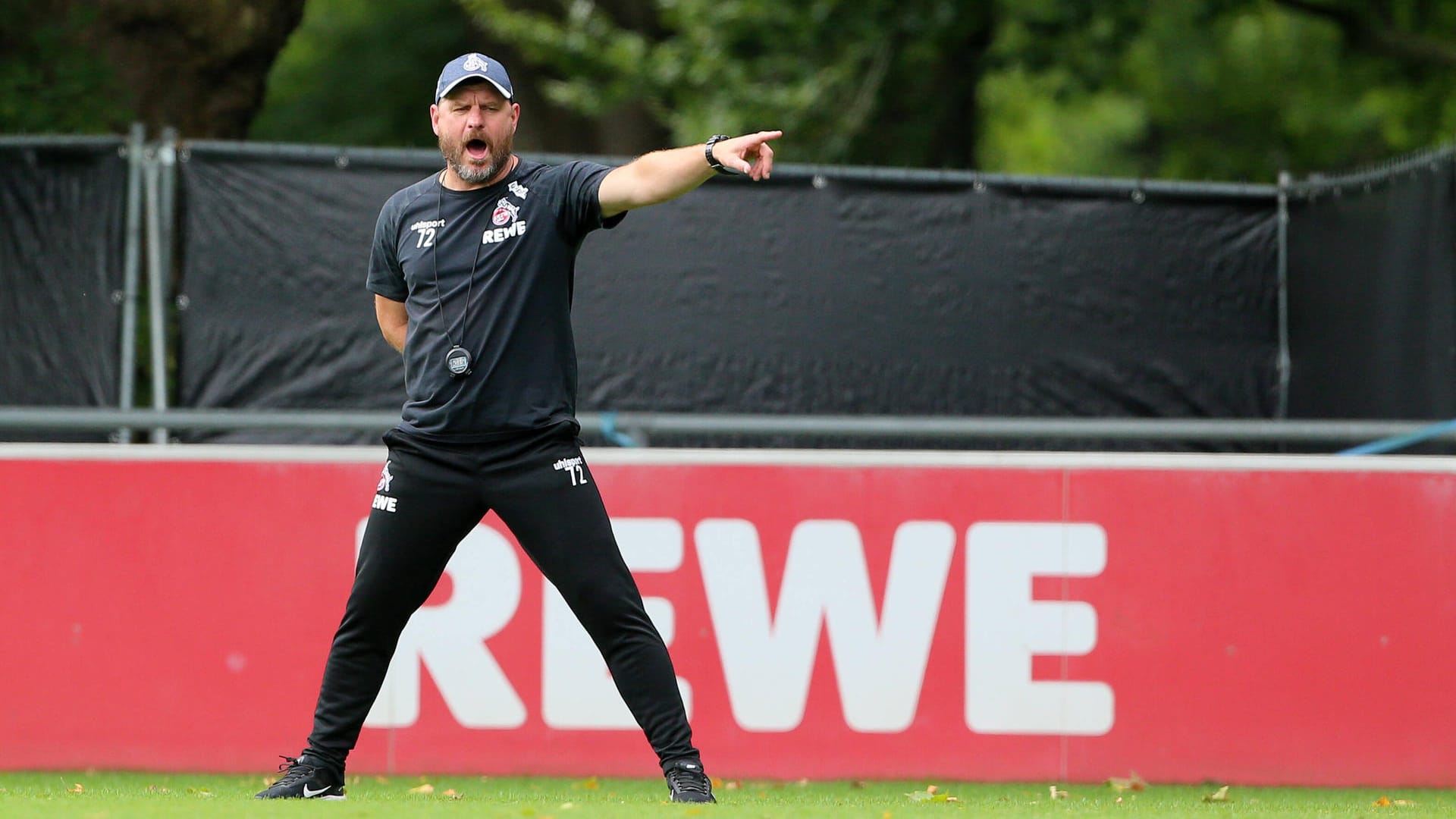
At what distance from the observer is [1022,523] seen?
6.38 meters

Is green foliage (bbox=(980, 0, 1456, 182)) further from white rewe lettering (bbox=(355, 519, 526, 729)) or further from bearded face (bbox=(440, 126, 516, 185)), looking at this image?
bearded face (bbox=(440, 126, 516, 185))

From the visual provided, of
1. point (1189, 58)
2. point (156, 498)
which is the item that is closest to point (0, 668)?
point (156, 498)

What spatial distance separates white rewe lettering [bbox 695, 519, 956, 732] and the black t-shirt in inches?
74.8

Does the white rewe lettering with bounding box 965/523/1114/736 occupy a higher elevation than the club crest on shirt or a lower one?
lower

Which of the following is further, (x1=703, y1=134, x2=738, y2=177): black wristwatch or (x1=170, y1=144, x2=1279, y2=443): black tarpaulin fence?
(x1=170, y1=144, x2=1279, y2=443): black tarpaulin fence

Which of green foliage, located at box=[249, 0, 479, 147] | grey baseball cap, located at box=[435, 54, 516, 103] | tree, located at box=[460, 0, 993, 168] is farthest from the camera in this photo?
green foliage, located at box=[249, 0, 479, 147]

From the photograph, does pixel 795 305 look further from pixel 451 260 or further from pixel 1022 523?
pixel 451 260

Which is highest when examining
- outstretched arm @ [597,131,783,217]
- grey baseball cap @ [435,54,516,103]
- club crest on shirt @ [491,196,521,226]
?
grey baseball cap @ [435,54,516,103]

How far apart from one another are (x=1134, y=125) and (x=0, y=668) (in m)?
23.1

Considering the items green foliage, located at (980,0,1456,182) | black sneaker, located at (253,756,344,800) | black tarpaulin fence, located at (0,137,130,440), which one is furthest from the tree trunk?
green foliage, located at (980,0,1456,182)

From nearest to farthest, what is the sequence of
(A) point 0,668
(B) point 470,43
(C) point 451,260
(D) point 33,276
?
1. (C) point 451,260
2. (A) point 0,668
3. (D) point 33,276
4. (B) point 470,43

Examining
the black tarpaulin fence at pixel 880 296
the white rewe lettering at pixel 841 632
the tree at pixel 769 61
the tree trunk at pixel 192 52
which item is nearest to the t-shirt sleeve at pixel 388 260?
the white rewe lettering at pixel 841 632

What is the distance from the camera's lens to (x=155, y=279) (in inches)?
287

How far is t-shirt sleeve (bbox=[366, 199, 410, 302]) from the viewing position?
189 inches
